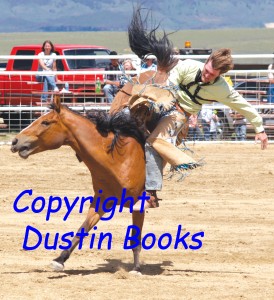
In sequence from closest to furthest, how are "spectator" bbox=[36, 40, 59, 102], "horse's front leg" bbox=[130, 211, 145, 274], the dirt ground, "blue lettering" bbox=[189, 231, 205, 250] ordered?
the dirt ground < "horse's front leg" bbox=[130, 211, 145, 274] < "blue lettering" bbox=[189, 231, 205, 250] < "spectator" bbox=[36, 40, 59, 102]

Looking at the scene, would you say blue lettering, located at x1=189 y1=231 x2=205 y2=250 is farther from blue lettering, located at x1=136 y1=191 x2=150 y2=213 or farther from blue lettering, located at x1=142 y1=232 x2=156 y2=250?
blue lettering, located at x1=136 y1=191 x2=150 y2=213

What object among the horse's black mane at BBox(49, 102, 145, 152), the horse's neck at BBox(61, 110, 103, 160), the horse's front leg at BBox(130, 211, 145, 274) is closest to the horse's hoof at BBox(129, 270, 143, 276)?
the horse's front leg at BBox(130, 211, 145, 274)

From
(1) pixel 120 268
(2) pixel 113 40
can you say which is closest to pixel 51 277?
(1) pixel 120 268

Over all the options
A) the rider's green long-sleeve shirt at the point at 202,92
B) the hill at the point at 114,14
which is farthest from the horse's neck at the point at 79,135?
the hill at the point at 114,14

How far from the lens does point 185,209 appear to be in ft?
34.9

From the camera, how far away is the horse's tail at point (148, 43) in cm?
808

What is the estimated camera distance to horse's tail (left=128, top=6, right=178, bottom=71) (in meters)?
8.08

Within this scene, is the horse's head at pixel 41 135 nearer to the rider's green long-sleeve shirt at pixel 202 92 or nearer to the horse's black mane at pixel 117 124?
the horse's black mane at pixel 117 124

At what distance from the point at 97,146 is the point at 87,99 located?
31.2 ft

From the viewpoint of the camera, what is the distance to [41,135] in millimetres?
7707

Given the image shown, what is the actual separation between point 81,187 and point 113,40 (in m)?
65.7

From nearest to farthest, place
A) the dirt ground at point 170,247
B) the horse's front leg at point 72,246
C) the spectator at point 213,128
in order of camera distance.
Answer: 1. the dirt ground at point 170,247
2. the horse's front leg at point 72,246
3. the spectator at point 213,128

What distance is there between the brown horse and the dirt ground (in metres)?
0.35

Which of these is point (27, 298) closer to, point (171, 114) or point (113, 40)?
point (171, 114)
